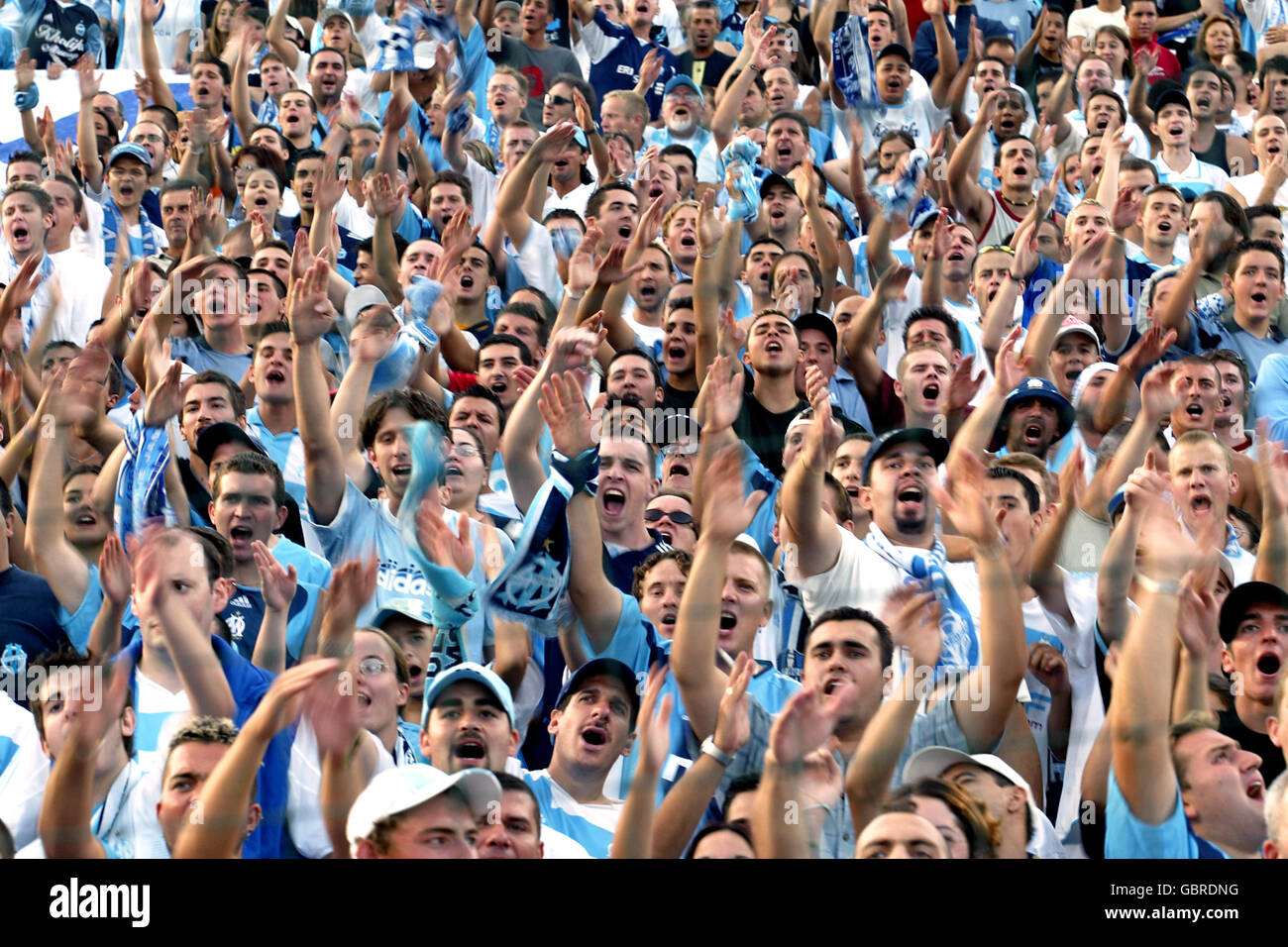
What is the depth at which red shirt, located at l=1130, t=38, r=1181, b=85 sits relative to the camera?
10281 millimetres

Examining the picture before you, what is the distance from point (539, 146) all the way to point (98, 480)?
2786mm

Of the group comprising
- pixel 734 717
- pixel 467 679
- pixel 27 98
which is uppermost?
pixel 27 98

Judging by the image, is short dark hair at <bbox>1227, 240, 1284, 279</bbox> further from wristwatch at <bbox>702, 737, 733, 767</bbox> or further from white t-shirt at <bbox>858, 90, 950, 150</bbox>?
wristwatch at <bbox>702, 737, 733, 767</bbox>

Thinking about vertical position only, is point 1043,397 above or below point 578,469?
above

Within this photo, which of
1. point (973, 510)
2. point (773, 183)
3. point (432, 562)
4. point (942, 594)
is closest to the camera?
point (973, 510)

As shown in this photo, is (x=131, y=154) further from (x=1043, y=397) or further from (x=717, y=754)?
(x=717, y=754)

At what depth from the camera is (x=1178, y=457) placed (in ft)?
18.0

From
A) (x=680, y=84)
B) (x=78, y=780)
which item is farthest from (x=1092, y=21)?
(x=78, y=780)

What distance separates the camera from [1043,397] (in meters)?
6.32

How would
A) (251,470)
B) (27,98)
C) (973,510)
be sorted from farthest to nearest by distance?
(27,98) → (251,470) → (973,510)

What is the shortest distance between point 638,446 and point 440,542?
85 centimetres

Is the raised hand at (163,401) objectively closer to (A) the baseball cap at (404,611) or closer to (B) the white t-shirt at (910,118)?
(A) the baseball cap at (404,611)
